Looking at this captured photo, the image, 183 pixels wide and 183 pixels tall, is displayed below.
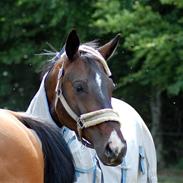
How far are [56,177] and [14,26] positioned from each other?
40.7ft

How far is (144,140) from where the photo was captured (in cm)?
573

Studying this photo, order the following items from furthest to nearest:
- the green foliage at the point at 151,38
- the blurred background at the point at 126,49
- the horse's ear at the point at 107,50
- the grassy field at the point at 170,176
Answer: the grassy field at the point at 170,176 < the blurred background at the point at 126,49 < the green foliage at the point at 151,38 < the horse's ear at the point at 107,50

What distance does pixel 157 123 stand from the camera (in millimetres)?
15789

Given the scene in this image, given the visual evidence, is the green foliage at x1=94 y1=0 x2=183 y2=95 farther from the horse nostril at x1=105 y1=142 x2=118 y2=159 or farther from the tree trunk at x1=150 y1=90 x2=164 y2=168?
the horse nostril at x1=105 y1=142 x2=118 y2=159

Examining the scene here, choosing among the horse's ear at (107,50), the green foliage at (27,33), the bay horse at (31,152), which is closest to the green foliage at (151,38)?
the green foliage at (27,33)

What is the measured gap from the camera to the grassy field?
13274 mm

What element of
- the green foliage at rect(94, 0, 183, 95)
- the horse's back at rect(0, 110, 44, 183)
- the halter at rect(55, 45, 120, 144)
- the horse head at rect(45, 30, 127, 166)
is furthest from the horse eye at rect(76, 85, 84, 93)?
the green foliage at rect(94, 0, 183, 95)

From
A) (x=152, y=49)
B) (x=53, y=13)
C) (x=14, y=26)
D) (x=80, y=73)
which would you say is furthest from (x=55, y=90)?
(x=14, y=26)

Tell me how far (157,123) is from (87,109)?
1158 centimetres

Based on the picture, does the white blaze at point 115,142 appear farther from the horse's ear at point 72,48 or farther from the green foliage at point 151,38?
the green foliage at point 151,38

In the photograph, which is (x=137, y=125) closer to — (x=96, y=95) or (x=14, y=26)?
(x=96, y=95)

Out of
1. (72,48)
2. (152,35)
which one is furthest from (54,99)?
(152,35)

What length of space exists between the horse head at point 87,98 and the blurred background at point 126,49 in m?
7.67

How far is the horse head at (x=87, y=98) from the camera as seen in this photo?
13.6ft
